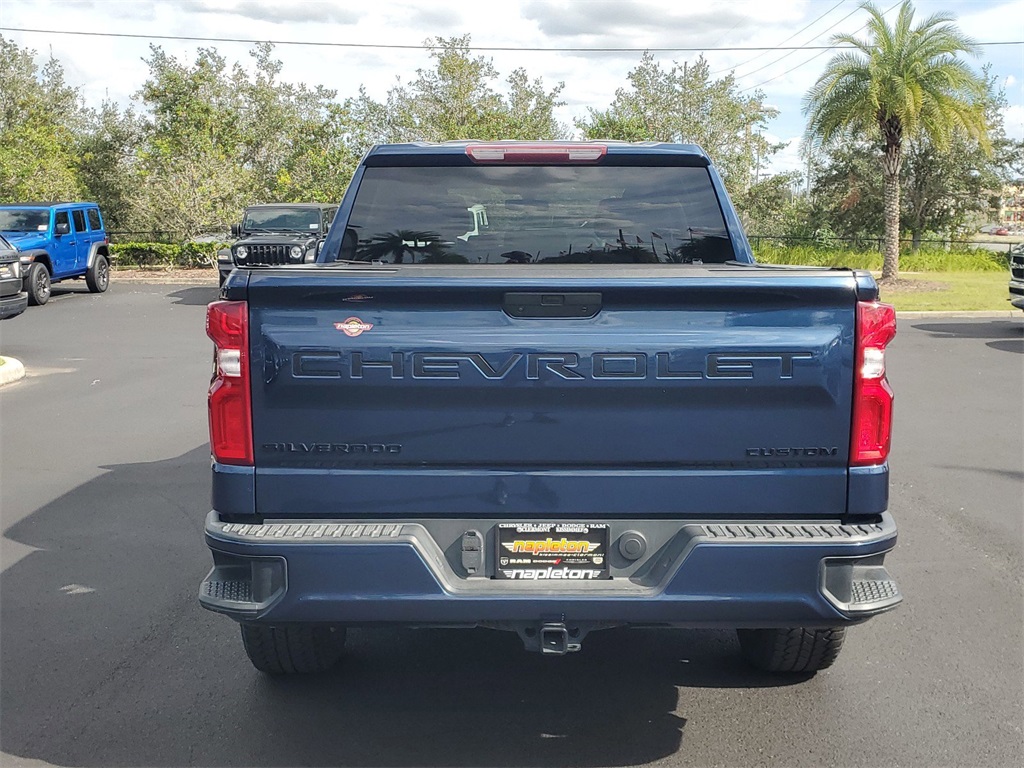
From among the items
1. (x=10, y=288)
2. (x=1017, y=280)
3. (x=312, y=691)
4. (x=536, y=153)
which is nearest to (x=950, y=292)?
(x=1017, y=280)

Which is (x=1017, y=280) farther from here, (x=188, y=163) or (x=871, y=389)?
(x=188, y=163)

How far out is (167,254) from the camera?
104 ft

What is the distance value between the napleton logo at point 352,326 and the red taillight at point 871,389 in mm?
1514

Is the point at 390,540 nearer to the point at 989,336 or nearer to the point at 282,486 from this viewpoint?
the point at 282,486

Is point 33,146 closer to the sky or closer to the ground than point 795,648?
closer to the sky

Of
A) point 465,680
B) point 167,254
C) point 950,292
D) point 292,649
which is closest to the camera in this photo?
point 292,649

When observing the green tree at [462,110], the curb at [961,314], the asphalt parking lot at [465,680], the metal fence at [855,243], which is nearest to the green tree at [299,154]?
the green tree at [462,110]

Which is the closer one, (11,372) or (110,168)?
(11,372)

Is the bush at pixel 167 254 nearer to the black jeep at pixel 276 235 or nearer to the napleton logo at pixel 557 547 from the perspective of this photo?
the black jeep at pixel 276 235

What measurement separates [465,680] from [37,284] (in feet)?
66.0

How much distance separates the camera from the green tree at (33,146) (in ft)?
107

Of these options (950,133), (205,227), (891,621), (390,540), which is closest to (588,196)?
(390,540)

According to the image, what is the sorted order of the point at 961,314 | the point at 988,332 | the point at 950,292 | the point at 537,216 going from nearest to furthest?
1. the point at 537,216
2. the point at 988,332
3. the point at 961,314
4. the point at 950,292

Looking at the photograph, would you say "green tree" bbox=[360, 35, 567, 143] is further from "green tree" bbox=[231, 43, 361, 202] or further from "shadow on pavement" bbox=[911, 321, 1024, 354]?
"shadow on pavement" bbox=[911, 321, 1024, 354]
